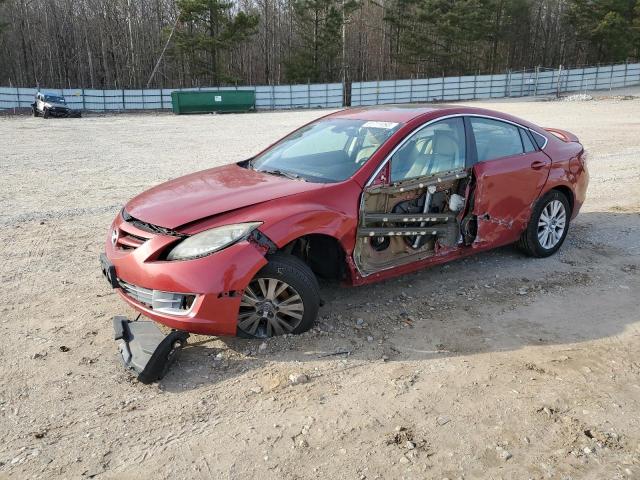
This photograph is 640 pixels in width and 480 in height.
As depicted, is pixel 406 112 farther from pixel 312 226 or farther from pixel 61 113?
pixel 61 113

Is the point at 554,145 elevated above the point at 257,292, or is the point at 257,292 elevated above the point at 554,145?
the point at 554,145

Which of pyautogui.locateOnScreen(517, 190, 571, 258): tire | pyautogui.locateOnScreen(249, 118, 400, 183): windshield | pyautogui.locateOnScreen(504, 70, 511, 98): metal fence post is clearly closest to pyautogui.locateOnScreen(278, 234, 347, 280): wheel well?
pyautogui.locateOnScreen(249, 118, 400, 183): windshield

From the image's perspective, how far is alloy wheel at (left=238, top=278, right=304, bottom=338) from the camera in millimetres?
3594

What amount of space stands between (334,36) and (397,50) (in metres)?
9.49

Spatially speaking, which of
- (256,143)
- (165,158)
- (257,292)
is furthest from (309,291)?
(256,143)

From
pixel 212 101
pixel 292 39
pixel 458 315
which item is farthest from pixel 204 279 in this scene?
pixel 292 39

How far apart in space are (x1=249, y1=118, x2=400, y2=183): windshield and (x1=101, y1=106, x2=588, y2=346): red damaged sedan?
16 millimetres

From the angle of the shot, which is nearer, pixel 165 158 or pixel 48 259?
pixel 48 259

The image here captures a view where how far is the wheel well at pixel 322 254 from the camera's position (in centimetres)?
399

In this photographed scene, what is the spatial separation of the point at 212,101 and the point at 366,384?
117 ft

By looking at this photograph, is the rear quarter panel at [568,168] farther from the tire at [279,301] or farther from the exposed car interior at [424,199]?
the tire at [279,301]

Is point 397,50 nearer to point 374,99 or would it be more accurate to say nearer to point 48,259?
point 374,99

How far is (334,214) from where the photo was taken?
3.86m

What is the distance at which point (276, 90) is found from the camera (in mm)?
41625
